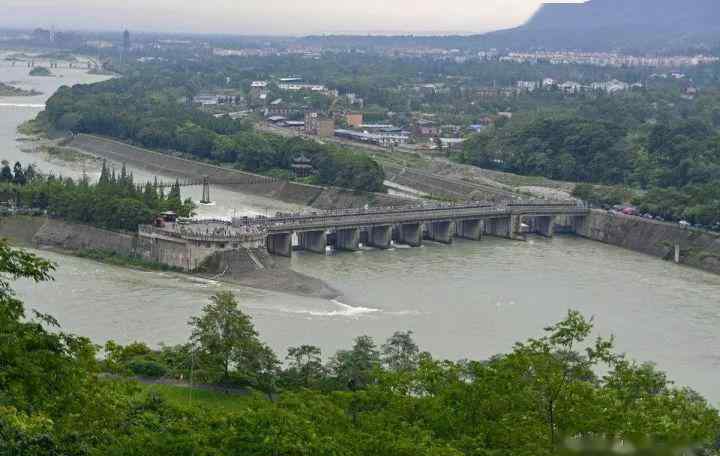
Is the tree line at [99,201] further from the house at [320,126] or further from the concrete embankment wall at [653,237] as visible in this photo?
the house at [320,126]

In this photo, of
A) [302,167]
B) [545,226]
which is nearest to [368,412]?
[545,226]

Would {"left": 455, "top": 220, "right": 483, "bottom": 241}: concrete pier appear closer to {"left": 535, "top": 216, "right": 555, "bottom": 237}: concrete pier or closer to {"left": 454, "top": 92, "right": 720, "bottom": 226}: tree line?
{"left": 535, "top": 216, "right": 555, "bottom": 237}: concrete pier

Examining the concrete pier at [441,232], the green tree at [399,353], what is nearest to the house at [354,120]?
the concrete pier at [441,232]

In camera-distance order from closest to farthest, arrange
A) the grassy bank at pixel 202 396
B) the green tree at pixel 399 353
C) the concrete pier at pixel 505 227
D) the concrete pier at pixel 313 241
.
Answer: the grassy bank at pixel 202 396, the green tree at pixel 399 353, the concrete pier at pixel 313 241, the concrete pier at pixel 505 227

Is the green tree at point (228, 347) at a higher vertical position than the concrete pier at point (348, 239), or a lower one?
higher

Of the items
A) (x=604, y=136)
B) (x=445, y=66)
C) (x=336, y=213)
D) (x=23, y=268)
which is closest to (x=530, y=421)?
(x=23, y=268)

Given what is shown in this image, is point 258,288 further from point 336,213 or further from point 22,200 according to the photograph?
point 22,200

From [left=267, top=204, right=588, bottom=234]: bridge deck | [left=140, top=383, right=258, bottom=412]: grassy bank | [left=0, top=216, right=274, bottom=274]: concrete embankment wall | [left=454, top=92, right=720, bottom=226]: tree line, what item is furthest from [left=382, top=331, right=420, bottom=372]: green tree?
[left=454, top=92, right=720, bottom=226]: tree line

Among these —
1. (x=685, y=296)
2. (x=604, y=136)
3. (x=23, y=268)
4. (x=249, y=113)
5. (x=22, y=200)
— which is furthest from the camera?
(x=249, y=113)

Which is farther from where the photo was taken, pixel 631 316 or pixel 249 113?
pixel 249 113
